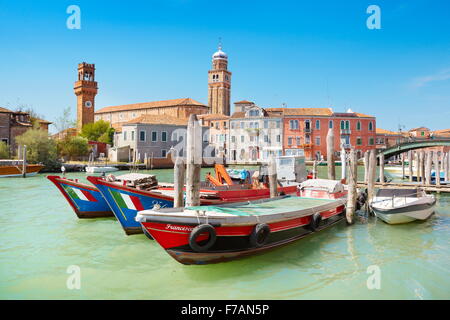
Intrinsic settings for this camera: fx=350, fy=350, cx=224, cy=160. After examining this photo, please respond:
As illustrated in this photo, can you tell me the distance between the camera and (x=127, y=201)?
927 centimetres

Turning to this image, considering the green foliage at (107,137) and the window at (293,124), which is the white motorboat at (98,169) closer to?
the green foliage at (107,137)

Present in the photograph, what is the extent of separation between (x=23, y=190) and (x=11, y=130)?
75.8ft

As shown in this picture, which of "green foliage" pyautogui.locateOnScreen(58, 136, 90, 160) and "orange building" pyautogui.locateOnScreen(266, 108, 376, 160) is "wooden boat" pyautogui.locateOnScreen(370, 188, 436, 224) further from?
"green foliage" pyautogui.locateOnScreen(58, 136, 90, 160)

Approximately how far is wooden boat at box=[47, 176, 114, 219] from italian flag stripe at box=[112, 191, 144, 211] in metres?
2.81

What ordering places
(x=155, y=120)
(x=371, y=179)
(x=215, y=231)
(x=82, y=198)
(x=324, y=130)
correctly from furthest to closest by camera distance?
(x=324, y=130), (x=155, y=120), (x=371, y=179), (x=82, y=198), (x=215, y=231)

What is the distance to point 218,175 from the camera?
13375 mm

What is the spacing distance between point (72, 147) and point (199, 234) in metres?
40.5

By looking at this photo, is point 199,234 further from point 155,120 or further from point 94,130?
point 94,130

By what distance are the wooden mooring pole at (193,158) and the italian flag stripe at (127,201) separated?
5.66 ft

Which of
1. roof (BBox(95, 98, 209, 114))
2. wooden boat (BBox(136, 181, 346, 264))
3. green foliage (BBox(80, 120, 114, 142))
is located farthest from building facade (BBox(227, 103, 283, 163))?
wooden boat (BBox(136, 181, 346, 264))

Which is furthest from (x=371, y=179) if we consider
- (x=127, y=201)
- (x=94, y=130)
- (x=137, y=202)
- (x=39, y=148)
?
(x=94, y=130)

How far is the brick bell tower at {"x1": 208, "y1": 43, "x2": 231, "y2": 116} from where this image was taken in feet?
246

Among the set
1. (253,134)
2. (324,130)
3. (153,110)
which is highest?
(153,110)
